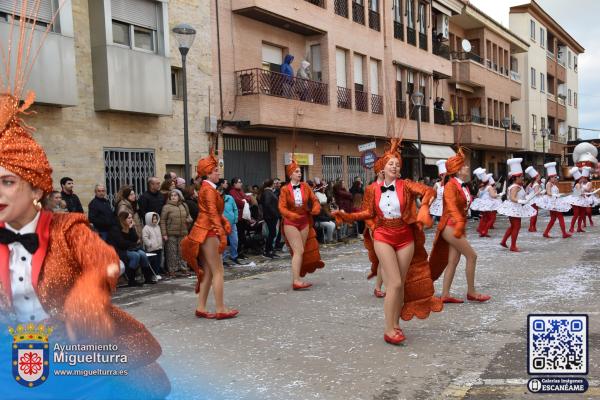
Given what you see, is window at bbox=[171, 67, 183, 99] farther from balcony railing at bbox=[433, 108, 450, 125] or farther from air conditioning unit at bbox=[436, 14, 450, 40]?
air conditioning unit at bbox=[436, 14, 450, 40]

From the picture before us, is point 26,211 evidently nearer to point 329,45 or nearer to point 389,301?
point 389,301

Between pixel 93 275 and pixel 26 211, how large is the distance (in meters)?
0.47

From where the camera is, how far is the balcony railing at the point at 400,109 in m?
27.5

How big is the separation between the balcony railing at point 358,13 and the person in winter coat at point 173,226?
1555 centimetres

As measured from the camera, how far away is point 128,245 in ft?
32.2

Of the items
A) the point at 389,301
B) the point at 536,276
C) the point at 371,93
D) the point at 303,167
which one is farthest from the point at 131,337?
the point at 371,93

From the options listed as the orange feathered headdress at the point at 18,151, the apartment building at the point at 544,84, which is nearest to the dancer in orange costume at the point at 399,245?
the orange feathered headdress at the point at 18,151

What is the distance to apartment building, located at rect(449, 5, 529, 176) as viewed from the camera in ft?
112

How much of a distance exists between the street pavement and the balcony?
10640mm

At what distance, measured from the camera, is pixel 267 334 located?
642 cm

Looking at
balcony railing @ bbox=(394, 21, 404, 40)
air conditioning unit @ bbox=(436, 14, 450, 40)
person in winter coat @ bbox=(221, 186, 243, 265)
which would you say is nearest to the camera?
person in winter coat @ bbox=(221, 186, 243, 265)

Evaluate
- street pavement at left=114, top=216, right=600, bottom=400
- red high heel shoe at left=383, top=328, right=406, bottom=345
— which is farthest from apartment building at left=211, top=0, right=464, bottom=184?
red high heel shoe at left=383, top=328, right=406, bottom=345

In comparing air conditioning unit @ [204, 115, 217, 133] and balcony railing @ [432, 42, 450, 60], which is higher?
balcony railing @ [432, 42, 450, 60]

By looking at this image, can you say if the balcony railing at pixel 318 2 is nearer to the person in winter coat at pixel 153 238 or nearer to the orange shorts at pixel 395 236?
the person in winter coat at pixel 153 238
